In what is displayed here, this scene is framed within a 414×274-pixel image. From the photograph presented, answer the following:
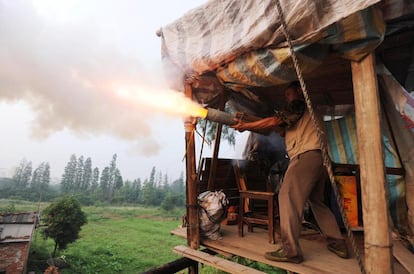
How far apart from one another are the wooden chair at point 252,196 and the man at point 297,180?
67 centimetres

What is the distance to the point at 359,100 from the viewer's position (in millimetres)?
1938

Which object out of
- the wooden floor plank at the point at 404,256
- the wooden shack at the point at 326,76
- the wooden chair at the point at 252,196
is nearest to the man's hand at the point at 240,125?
the wooden shack at the point at 326,76

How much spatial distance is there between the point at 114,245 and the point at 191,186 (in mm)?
44096

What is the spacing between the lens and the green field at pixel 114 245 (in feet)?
111

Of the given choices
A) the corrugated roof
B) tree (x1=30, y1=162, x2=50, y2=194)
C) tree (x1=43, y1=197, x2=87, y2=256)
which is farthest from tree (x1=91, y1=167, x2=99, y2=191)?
the corrugated roof

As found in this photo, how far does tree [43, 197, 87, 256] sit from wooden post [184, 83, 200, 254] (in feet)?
115

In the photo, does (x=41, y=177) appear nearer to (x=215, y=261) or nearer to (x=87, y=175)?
(x=87, y=175)

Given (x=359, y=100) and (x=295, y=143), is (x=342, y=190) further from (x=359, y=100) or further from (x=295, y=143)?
(x=359, y=100)

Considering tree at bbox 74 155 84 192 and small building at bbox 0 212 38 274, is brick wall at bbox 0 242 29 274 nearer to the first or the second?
small building at bbox 0 212 38 274

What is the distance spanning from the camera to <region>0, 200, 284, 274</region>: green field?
33969 mm

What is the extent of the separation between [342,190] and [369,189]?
2353mm

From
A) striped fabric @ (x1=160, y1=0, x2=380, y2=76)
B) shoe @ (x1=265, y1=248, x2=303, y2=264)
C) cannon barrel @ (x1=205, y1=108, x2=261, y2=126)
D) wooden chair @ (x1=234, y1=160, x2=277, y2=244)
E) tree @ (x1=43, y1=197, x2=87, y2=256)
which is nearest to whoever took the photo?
striped fabric @ (x1=160, y1=0, x2=380, y2=76)

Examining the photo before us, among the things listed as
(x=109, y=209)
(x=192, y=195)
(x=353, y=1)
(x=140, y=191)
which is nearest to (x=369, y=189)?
(x=353, y=1)

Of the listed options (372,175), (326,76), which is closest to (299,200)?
(372,175)
